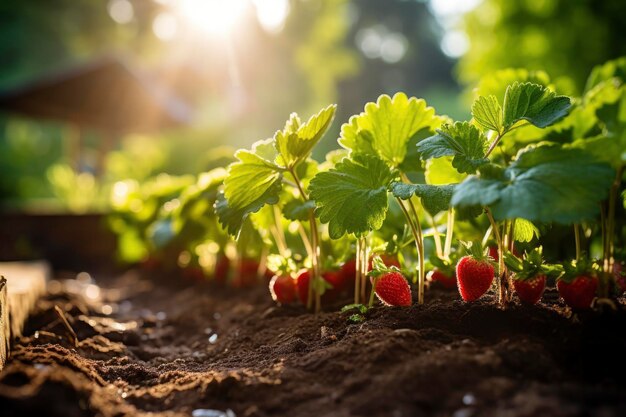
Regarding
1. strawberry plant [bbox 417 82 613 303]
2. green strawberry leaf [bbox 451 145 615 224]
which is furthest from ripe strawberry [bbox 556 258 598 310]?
green strawberry leaf [bbox 451 145 615 224]

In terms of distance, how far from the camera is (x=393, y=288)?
72.3 inches

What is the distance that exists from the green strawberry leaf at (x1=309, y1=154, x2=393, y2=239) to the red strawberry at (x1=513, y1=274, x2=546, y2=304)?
0.42 metres

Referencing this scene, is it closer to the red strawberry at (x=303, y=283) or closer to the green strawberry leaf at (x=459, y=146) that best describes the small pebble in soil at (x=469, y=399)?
the green strawberry leaf at (x=459, y=146)

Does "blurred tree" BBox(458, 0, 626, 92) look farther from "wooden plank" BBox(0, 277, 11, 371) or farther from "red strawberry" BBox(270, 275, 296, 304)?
"wooden plank" BBox(0, 277, 11, 371)

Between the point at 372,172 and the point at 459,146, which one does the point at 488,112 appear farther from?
the point at 372,172

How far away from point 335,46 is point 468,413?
28439mm

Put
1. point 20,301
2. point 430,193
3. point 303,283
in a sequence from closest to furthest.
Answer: point 430,193 < point 303,283 < point 20,301

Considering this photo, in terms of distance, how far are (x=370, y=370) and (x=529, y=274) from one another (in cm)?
53

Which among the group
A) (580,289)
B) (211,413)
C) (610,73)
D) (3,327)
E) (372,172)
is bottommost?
(211,413)

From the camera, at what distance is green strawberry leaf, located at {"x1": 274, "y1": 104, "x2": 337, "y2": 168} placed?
72.7 inches

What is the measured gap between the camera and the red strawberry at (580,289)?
1583mm

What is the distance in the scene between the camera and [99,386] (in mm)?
1604

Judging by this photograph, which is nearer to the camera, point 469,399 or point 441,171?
point 469,399

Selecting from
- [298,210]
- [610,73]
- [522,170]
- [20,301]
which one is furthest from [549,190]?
[20,301]
